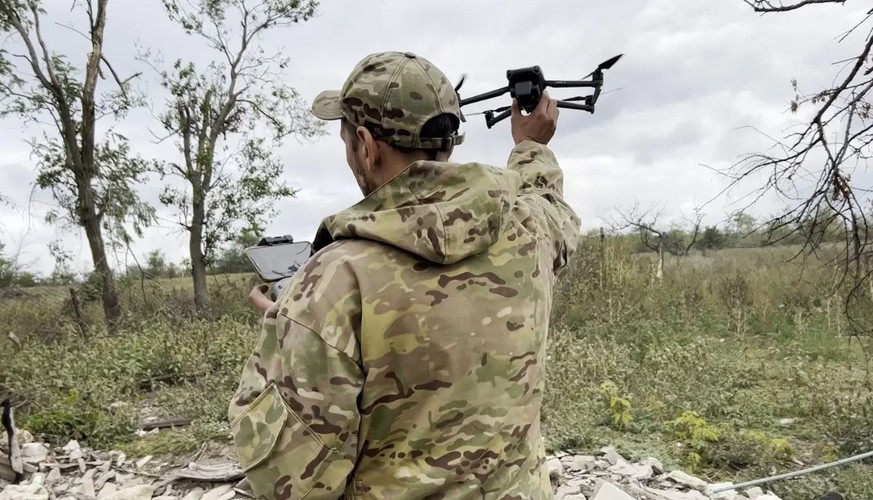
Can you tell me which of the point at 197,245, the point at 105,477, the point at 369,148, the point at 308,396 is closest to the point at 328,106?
the point at 369,148

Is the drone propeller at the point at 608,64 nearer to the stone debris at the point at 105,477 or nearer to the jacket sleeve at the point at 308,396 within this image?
the jacket sleeve at the point at 308,396

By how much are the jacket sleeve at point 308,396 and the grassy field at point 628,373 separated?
3712 mm

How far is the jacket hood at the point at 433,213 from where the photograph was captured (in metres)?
1.12

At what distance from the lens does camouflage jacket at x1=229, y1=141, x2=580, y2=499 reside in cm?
109

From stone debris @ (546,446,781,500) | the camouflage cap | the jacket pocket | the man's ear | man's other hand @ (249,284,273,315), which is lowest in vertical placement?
stone debris @ (546,446,781,500)

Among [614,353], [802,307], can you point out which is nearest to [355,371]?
[614,353]

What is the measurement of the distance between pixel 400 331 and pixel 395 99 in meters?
0.41

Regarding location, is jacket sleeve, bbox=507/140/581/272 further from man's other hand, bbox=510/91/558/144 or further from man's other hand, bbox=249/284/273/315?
man's other hand, bbox=249/284/273/315

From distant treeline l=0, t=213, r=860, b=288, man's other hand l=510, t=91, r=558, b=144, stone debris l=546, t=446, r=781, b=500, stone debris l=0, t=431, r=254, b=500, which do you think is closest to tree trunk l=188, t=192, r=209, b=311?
distant treeline l=0, t=213, r=860, b=288

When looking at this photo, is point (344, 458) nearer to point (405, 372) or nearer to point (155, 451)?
point (405, 372)

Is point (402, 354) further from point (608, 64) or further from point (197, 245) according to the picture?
point (197, 245)

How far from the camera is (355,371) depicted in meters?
1.11

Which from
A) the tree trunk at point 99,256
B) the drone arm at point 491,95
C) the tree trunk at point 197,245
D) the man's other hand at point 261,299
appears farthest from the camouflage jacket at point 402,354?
the tree trunk at point 197,245

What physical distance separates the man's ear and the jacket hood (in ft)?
0.21
